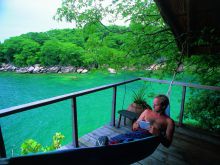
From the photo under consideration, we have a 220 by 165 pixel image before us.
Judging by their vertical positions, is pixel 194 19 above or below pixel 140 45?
above

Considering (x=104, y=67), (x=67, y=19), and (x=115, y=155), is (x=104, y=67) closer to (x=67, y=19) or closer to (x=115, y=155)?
(x=67, y=19)

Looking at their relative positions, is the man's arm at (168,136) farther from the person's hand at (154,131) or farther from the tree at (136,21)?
the tree at (136,21)

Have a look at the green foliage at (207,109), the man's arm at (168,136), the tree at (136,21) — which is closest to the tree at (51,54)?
the tree at (136,21)

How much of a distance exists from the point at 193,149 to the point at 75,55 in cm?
2431

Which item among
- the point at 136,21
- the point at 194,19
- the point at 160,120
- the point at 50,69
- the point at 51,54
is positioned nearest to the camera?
the point at 160,120

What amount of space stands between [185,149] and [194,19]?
1.92m

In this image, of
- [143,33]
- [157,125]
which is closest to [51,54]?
[143,33]

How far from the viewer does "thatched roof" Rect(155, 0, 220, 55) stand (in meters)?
2.08

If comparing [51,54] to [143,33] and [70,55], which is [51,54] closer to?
[70,55]

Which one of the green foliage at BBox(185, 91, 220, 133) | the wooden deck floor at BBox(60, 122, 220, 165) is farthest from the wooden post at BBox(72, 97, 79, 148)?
the green foliage at BBox(185, 91, 220, 133)

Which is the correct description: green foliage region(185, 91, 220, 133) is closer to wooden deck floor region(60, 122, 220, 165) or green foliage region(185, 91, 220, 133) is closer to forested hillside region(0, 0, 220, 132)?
forested hillside region(0, 0, 220, 132)

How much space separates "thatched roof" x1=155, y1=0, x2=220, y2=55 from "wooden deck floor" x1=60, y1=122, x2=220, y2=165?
5.03 feet

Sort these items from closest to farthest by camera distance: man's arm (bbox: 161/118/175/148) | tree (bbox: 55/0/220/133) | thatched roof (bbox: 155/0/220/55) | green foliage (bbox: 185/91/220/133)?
1. man's arm (bbox: 161/118/175/148)
2. thatched roof (bbox: 155/0/220/55)
3. tree (bbox: 55/0/220/133)
4. green foliage (bbox: 185/91/220/133)

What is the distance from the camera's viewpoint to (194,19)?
2498 mm
